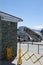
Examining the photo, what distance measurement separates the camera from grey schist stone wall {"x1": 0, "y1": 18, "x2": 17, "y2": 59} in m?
16.5

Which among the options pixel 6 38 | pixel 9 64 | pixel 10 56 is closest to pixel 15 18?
pixel 6 38

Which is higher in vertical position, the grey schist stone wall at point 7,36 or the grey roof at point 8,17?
the grey roof at point 8,17

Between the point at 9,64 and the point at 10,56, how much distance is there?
7.40 ft

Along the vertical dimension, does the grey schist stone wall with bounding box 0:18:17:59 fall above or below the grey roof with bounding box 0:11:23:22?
below

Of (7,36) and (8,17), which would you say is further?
(7,36)

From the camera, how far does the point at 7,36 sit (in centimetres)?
1738

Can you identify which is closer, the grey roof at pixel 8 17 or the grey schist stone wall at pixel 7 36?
the grey roof at pixel 8 17

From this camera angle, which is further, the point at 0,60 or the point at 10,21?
the point at 10,21

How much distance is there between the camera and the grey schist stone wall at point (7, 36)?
54.2ft

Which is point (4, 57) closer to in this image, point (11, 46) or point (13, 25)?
point (11, 46)

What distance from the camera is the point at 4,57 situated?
16828 mm

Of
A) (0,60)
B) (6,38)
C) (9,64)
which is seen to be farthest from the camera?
(6,38)

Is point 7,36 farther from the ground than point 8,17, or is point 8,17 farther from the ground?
point 8,17

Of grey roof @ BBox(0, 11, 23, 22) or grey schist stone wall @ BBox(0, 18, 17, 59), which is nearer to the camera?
grey roof @ BBox(0, 11, 23, 22)
